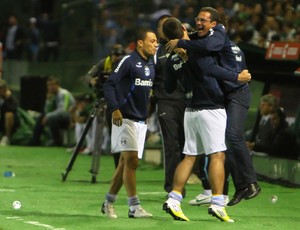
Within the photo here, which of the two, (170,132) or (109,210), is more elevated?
(170,132)

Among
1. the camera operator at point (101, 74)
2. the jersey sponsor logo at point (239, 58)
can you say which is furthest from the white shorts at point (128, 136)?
the camera operator at point (101, 74)

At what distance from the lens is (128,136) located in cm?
1121

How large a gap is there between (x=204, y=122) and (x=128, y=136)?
2.76ft

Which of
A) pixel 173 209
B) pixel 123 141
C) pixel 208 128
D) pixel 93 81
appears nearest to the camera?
pixel 173 209

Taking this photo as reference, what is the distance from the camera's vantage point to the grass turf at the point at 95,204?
10.8 m

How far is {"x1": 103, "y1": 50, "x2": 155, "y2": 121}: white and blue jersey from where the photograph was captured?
36.9 feet

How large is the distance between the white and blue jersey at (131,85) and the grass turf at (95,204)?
115 cm

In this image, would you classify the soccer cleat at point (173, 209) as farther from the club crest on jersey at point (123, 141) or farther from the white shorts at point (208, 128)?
the club crest on jersey at point (123, 141)

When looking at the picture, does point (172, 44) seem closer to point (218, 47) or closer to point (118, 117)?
point (218, 47)

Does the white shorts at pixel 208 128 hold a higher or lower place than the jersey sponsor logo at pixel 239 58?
lower

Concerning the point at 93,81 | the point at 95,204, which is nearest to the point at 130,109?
the point at 95,204

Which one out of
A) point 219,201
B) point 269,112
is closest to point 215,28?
point 219,201

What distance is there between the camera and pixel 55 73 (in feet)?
94.5

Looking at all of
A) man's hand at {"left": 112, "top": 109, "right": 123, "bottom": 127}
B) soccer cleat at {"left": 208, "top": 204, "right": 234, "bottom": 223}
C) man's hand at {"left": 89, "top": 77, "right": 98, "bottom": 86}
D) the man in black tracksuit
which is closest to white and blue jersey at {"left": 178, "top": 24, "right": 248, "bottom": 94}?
man's hand at {"left": 112, "top": 109, "right": 123, "bottom": 127}
